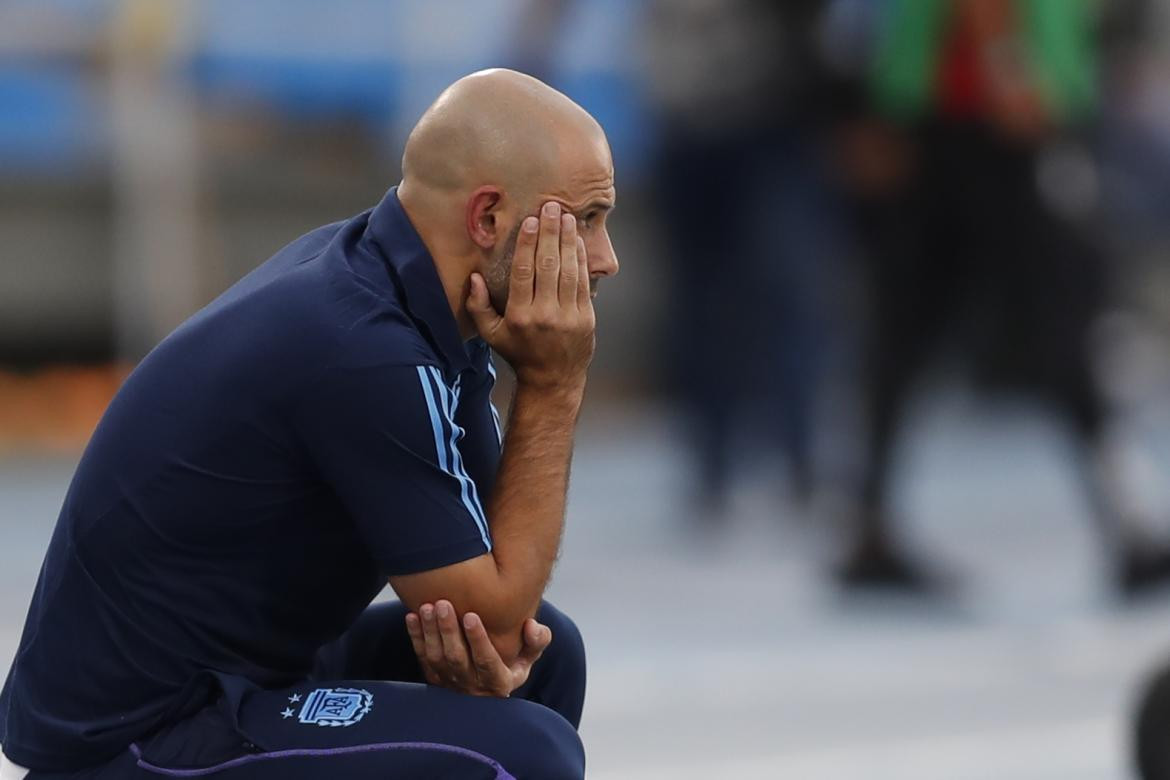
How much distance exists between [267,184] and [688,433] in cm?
305

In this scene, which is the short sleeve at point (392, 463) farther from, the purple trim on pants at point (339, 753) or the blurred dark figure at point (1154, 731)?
the blurred dark figure at point (1154, 731)

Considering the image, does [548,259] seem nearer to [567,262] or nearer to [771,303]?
[567,262]

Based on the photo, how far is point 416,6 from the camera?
8984 millimetres

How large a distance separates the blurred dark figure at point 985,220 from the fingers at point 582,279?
3823mm

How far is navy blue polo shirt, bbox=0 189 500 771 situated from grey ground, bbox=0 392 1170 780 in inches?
74.0

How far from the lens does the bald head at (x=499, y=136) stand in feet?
9.61

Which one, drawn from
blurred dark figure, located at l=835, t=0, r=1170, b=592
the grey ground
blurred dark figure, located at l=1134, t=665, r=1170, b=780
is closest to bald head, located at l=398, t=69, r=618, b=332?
blurred dark figure, located at l=1134, t=665, r=1170, b=780

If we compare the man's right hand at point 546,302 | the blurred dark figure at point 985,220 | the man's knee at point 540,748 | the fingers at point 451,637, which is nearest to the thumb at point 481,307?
the man's right hand at point 546,302

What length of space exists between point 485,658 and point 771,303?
522cm

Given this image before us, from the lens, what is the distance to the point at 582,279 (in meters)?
2.94

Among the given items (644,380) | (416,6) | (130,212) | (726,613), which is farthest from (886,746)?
(644,380)

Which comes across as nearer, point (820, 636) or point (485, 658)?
point (485, 658)

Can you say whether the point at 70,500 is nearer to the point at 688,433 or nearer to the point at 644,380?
the point at 688,433

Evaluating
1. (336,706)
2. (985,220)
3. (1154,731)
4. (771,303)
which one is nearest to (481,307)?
(336,706)
